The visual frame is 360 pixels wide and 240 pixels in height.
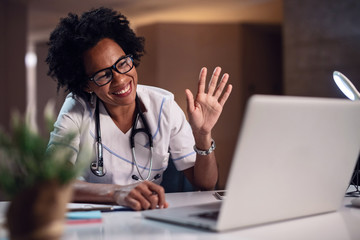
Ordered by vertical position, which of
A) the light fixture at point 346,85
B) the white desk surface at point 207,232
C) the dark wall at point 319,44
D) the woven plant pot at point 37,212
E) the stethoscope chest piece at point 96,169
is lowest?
the stethoscope chest piece at point 96,169

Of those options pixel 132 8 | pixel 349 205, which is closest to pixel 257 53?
pixel 132 8

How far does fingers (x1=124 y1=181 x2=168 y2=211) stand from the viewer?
1.22 meters

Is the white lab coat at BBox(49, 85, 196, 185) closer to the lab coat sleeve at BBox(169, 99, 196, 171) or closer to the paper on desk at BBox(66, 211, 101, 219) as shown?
the lab coat sleeve at BBox(169, 99, 196, 171)

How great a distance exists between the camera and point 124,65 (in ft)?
6.23

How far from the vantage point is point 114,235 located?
0.93 m

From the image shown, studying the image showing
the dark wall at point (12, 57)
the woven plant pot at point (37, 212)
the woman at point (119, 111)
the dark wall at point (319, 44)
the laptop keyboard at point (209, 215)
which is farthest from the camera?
the dark wall at point (12, 57)

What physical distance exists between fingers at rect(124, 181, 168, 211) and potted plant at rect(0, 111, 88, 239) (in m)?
0.56

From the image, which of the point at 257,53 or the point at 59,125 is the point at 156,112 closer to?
the point at 59,125

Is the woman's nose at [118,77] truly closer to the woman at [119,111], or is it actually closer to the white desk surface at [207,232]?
the woman at [119,111]

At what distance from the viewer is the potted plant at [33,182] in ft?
2.08

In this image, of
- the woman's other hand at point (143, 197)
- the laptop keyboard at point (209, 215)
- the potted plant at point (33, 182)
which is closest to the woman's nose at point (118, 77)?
the woman's other hand at point (143, 197)

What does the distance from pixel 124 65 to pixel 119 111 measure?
0.19 meters

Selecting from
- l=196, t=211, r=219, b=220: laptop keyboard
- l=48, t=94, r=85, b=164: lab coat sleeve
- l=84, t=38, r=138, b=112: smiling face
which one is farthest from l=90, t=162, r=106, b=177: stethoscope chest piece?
l=196, t=211, r=219, b=220: laptop keyboard

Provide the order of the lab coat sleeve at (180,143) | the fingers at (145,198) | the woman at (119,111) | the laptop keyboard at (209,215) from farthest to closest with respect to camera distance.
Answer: the lab coat sleeve at (180,143), the woman at (119,111), the fingers at (145,198), the laptop keyboard at (209,215)
